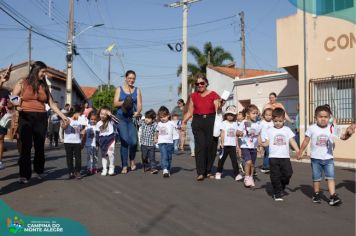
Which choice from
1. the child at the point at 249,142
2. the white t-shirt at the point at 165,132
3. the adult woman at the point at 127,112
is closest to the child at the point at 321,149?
the child at the point at 249,142

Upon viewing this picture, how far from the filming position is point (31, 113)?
23.6 ft

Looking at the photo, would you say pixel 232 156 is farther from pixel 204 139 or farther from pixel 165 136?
pixel 165 136

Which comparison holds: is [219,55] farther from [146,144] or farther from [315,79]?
[146,144]

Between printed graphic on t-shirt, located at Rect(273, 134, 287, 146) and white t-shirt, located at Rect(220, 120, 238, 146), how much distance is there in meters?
1.76

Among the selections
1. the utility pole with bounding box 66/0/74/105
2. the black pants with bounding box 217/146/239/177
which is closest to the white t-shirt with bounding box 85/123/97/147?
the black pants with bounding box 217/146/239/177

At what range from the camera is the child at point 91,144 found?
8773 mm

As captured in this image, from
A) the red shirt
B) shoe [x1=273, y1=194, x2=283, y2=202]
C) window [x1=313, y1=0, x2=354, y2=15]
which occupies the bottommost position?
shoe [x1=273, y1=194, x2=283, y2=202]

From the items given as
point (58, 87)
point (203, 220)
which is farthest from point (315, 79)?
point (58, 87)

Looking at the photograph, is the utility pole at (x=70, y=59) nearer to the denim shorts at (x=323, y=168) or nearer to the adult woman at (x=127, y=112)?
the adult woman at (x=127, y=112)

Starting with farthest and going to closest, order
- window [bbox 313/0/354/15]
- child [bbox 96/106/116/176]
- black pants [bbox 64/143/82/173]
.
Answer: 1. window [bbox 313/0/354/15]
2. child [bbox 96/106/116/176]
3. black pants [bbox 64/143/82/173]

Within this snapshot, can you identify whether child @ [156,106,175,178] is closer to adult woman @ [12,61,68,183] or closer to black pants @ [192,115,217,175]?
black pants @ [192,115,217,175]

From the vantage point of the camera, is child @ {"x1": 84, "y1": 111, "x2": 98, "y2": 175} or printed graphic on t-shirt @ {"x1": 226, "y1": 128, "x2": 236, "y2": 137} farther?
child @ {"x1": 84, "y1": 111, "x2": 98, "y2": 175}

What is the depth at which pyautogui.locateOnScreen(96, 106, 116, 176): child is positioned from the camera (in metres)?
8.74

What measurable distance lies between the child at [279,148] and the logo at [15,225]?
3671 mm
